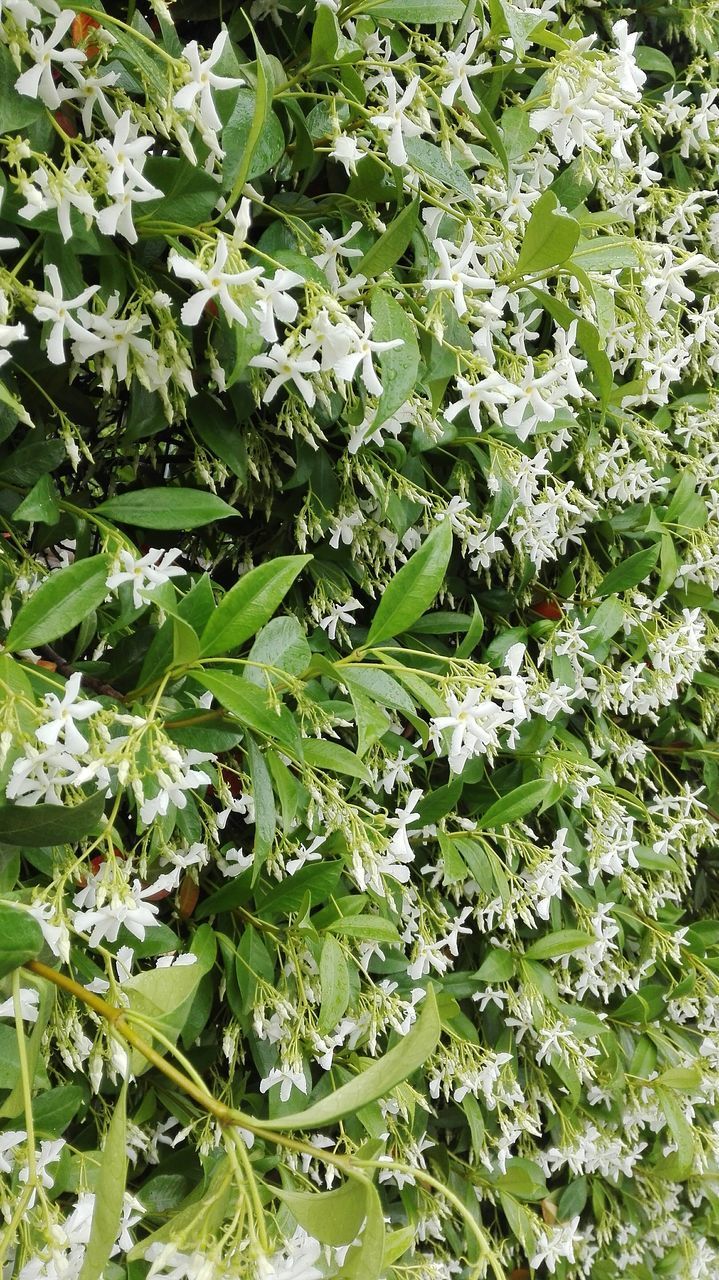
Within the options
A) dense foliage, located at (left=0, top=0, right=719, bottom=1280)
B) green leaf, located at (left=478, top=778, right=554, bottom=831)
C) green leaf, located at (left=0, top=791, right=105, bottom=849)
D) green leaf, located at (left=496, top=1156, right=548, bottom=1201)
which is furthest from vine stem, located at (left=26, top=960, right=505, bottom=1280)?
green leaf, located at (left=496, top=1156, right=548, bottom=1201)

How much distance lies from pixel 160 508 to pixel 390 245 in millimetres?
291

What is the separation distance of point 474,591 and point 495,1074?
600mm

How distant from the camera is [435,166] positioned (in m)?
0.86

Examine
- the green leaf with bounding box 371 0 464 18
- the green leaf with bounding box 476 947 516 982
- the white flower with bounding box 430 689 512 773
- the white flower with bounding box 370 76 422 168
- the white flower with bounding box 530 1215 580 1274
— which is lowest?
the white flower with bounding box 530 1215 580 1274

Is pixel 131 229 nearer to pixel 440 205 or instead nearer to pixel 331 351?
pixel 331 351

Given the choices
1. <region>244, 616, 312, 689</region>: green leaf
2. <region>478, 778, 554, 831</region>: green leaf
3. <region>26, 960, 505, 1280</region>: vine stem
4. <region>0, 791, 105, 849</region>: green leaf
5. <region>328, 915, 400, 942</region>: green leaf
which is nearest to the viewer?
<region>26, 960, 505, 1280</region>: vine stem

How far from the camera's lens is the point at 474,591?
50.6 inches

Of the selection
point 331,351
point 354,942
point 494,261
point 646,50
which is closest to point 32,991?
point 354,942

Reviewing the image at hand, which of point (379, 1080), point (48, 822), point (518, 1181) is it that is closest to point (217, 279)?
A: point (48, 822)

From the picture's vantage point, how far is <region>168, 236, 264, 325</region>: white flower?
2.03 feet

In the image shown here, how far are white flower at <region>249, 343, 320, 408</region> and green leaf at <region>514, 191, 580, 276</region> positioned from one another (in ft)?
0.81

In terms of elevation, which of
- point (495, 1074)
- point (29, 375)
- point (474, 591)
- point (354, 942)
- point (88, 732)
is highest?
point (29, 375)

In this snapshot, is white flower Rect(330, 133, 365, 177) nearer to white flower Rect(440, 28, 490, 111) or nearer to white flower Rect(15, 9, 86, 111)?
white flower Rect(440, 28, 490, 111)

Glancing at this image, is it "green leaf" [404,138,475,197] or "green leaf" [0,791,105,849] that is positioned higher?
"green leaf" [404,138,475,197]
